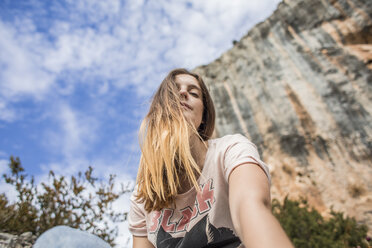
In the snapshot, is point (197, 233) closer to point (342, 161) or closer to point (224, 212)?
point (224, 212)

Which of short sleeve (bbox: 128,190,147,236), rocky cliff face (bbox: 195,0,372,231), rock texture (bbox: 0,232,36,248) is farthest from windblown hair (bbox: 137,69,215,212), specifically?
rocky cliff face (bbox: 195,0,372,231)

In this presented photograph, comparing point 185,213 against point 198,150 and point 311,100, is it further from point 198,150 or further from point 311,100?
point 311,100

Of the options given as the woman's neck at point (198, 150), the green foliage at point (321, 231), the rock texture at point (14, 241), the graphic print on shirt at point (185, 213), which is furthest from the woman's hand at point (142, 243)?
the green foliage at point (321, 231)

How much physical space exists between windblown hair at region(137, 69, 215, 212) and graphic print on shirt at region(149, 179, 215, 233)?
8 cm

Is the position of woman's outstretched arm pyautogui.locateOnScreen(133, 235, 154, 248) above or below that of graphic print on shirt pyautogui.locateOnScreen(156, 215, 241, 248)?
above

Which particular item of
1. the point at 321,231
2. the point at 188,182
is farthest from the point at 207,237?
the point at 321,231

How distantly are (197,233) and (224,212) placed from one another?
19cm

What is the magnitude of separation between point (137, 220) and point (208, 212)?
2.13ft

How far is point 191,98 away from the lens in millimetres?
1887

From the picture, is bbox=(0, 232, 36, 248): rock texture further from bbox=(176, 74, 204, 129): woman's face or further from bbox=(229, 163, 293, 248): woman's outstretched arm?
bbox=(229, 163, 293, 248): woman's outstretched arm

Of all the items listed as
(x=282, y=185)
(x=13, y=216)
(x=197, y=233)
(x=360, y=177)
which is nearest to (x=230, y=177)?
(x=197, y=233)

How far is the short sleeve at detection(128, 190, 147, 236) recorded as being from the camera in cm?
163

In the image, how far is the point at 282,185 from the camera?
1158 cm

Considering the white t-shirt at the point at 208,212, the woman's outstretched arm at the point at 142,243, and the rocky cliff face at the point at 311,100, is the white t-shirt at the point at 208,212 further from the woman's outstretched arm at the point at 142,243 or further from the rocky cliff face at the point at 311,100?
the rocky cliff face at the point at 311,100
